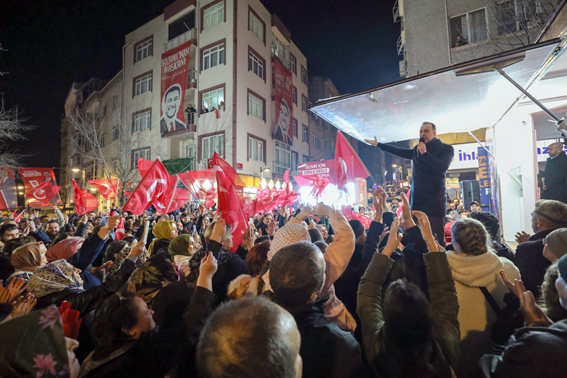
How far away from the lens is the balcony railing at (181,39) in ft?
84.8

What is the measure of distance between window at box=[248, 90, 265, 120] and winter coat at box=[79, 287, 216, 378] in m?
24.8

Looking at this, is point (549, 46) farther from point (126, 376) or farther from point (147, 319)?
point (126, 376)

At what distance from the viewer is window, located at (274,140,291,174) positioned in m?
28.9

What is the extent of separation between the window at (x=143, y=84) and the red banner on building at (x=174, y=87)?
2279 millimetres

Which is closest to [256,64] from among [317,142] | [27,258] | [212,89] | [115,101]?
[212,89]

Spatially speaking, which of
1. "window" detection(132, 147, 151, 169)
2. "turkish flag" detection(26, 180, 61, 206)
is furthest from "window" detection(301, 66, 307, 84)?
"turkish flag" detection(26, 180, 61, 206)

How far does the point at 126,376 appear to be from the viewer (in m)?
1.71

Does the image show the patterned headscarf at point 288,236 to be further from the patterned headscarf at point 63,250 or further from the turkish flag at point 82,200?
the turkish flag at point 82,200

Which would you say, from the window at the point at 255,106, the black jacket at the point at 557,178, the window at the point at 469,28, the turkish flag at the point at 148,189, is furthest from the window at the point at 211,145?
the black jacket at the point at 557,178

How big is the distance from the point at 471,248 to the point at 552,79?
567cm

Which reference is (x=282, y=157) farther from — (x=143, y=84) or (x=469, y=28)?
(x=469, y=28)

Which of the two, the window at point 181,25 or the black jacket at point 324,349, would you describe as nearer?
the black jacket at point 324,349

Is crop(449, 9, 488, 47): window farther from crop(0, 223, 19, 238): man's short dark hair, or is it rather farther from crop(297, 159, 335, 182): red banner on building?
crop(0, 223, 19, 238): man's short dark hair

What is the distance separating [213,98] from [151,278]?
2435 cm
